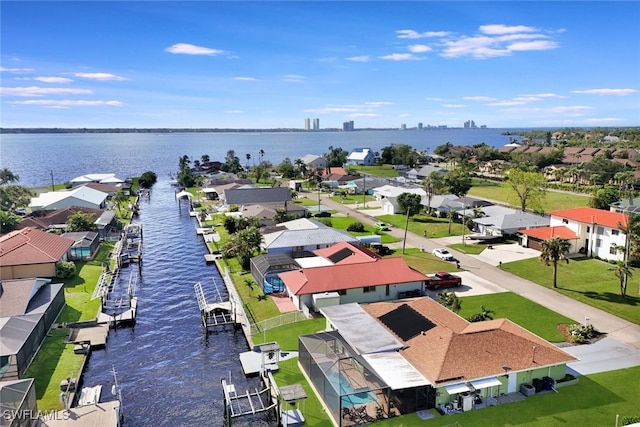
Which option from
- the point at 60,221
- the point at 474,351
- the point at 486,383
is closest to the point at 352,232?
the point at 474,351

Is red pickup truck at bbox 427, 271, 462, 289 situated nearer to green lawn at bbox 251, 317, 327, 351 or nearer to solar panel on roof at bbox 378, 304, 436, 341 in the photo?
solar panel on roof at bbox 378, 304, 436, 341

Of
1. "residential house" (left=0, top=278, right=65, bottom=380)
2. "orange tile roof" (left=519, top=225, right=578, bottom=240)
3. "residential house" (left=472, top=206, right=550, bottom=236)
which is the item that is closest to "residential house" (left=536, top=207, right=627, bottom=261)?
"orange tile roof" (left=519, top=225, right=578, bottom=240)

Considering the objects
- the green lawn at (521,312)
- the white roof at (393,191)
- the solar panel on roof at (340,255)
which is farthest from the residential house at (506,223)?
the solar panel on roof at (340,255)

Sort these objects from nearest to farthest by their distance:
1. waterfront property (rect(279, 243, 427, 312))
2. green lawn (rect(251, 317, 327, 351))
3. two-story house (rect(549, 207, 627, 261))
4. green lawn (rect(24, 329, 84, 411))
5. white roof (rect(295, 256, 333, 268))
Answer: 1. green lawn (rect(24, 329, 84, 411))
2. green lawn (rect(251, 317, 327, 351))
3. waterfront property (rect(279, 243, 427, 312))
4. white roof (rect(295, 256, 333, 268))
5. two-story house (rect(549, 207, 627, 261))

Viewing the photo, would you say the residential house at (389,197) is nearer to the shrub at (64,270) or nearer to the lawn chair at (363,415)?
the shrub at (64,270)

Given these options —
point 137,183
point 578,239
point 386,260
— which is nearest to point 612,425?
point 386,260

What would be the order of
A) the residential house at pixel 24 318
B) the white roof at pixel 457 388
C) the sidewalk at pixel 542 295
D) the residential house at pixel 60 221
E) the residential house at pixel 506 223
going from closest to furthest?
the white roof at pixel 457 388
the residential house at pixel 24 318
the sidewalk at pixel 542 295
the residential house at pixel 506 223
the residential house at pixel 60 221
